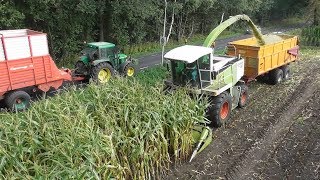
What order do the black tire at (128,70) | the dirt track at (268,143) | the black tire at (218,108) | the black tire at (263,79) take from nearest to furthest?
the dirt track at (268,143) → the black tire at (218,108) → the black tire at (263,79) → the black tire at (128,70)

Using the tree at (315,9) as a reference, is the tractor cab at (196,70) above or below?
below

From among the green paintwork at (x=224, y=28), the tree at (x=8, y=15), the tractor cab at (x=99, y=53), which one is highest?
the tree at (x=8, y=15)

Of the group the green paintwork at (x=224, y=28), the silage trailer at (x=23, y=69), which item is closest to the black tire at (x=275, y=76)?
the green paintwork at (x=224, y=28)

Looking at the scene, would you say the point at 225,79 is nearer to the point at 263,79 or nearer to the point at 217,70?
the point at 217,70

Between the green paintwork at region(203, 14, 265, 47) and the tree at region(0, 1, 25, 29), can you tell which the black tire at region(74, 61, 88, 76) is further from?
the green paintwork at region(203, 14, 265, 47)

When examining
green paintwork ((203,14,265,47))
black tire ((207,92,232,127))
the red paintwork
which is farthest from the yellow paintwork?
the red paintwork

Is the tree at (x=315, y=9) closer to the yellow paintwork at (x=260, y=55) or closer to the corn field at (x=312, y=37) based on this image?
the corn field at (x=312, y=37)

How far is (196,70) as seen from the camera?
838cm

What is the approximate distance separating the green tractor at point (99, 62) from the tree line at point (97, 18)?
2.85m

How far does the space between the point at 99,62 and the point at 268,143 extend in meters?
6.86

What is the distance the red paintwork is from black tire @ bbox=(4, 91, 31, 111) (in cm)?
17

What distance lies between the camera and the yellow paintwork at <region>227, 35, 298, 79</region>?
10.8 m

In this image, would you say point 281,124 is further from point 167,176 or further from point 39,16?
point 39,16

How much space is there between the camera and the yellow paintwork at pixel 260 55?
10789mm
